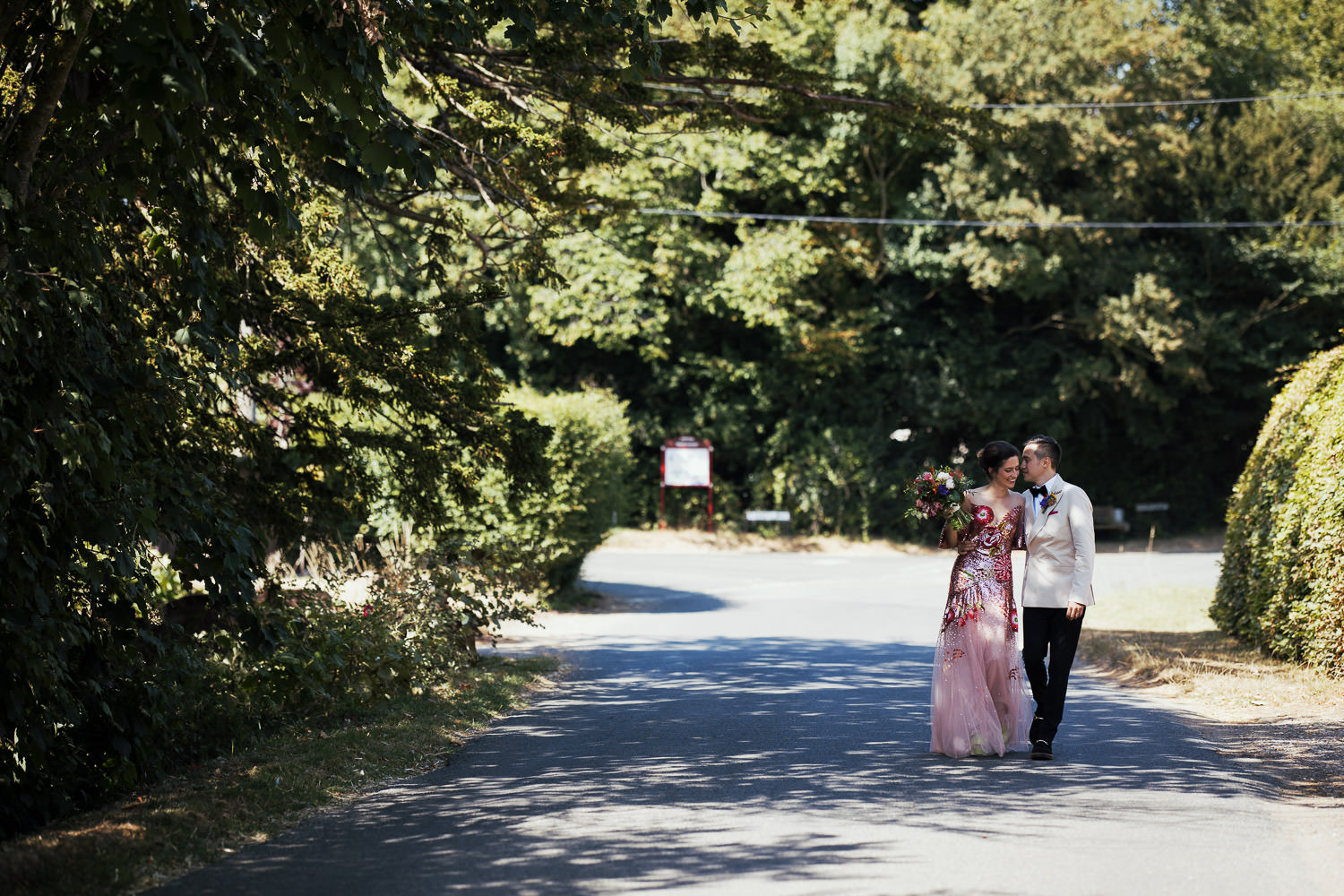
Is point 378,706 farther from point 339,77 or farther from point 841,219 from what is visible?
point 841,219

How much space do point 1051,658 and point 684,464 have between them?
25.3 m

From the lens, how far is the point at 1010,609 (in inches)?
311

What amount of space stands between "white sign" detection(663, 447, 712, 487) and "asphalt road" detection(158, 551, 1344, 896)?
2152cm

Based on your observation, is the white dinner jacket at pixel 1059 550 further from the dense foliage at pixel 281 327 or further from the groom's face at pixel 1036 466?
the dense foliage at pixel 281 327

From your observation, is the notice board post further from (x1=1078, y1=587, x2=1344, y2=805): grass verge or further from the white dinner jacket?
the white dinner jacket

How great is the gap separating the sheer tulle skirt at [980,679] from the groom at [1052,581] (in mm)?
138

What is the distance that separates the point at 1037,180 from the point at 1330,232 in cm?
803

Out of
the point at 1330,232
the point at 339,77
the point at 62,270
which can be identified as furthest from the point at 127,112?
the point at 1330,232

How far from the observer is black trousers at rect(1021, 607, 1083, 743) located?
752 centimetres

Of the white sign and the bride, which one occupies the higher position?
the white sign

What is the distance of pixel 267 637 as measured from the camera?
6.70 meters

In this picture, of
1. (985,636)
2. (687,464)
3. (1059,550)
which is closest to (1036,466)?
(1059,550)

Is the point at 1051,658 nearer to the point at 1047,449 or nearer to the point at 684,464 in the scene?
the point at 1047,449

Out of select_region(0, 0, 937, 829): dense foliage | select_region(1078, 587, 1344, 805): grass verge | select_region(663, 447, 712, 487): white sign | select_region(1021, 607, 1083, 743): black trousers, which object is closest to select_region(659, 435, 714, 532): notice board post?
select_region(663, 447, 712, 487): white sign
